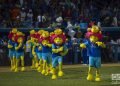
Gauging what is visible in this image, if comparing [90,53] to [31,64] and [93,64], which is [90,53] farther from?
[31,64]

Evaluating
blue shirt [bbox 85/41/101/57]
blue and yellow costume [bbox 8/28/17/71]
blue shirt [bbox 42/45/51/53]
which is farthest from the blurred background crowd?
blue shirt [bbox 85/41/101/57]

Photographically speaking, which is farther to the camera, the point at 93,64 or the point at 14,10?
the point at 14,10

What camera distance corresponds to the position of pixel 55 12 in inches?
1226

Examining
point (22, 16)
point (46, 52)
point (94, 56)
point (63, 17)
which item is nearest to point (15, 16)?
point (22, 16)

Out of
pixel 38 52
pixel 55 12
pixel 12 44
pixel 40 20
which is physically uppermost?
pixel 55 12

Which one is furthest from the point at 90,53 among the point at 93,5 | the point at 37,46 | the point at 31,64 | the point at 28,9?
the point at 93,5

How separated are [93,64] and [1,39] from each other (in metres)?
10.7

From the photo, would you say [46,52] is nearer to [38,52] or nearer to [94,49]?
[38,52]

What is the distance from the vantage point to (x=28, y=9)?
30391 millimetres

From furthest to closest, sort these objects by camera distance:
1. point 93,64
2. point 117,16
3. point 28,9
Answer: point 117,16
point 28,9
point 93,64

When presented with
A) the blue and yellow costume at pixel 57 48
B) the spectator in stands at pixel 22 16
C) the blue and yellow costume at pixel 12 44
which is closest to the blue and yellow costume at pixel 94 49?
the blue and yellow costume at pixel 57 48

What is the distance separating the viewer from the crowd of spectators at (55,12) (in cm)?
2945

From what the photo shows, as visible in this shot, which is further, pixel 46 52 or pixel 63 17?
pixel 63 17

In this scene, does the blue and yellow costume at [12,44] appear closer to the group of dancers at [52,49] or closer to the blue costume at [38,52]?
the group of dancers at [52,49]
